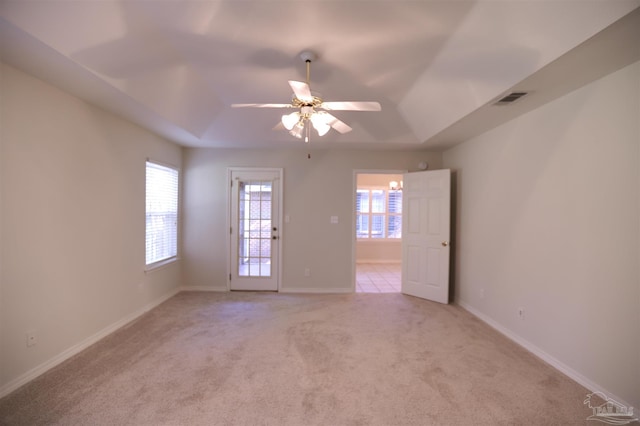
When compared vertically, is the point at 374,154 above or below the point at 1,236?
above

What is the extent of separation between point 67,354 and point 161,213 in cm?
202

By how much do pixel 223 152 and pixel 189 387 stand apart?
11.4 ft

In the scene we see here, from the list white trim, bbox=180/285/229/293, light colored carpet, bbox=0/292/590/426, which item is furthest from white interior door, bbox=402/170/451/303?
white trim, bbox=180/285/229/293

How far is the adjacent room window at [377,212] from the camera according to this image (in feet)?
25.3

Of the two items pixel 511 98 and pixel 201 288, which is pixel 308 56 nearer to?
pixel 511 98

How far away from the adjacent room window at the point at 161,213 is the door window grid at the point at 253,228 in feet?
3.33

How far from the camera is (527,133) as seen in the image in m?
2.87

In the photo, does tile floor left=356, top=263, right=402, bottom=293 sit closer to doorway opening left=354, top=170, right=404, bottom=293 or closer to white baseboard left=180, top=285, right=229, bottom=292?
doorway opening left=354, top=170, right=404, bottom=293

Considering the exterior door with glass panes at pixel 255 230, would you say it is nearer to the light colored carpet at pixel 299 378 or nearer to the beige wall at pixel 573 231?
the light colored carpet at pixel 299 378

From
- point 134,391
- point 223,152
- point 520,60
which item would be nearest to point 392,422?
point 134,391

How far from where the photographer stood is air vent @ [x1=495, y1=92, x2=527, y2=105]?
241cm

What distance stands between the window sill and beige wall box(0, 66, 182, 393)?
0.78 ft

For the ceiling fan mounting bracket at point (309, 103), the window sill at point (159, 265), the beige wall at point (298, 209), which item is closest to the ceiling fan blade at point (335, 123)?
the ceiling fan mounting bracket at point (309, 103)

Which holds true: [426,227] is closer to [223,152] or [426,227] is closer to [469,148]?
[469,148]
